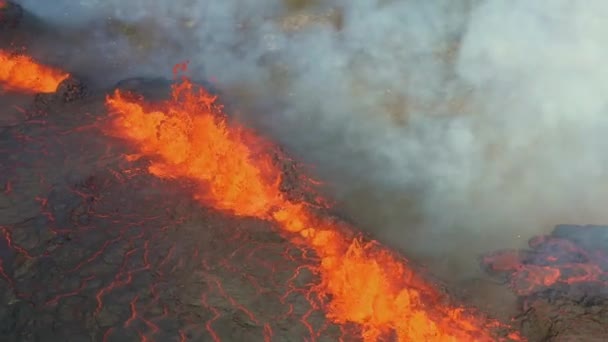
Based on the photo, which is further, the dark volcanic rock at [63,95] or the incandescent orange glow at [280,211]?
the dark volcanic rock at [63,95]

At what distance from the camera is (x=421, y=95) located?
12.1m

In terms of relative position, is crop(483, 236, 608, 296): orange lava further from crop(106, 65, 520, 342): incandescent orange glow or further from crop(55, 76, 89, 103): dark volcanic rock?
crop(55, 76, 89, 103): dark volcanic rock

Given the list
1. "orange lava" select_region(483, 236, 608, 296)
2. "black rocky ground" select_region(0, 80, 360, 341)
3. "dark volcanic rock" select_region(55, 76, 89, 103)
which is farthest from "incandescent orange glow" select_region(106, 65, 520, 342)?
"orange lava" select_region(483, 236, 608, 296)

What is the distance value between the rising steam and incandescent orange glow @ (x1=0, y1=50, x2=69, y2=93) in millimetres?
783

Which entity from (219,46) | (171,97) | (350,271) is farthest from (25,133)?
(350,271)

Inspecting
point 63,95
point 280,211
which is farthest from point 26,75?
point 280,211

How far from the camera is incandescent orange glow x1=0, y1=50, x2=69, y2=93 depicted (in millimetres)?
13841

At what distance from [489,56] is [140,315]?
880 cm

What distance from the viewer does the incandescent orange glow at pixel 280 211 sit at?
773 cm

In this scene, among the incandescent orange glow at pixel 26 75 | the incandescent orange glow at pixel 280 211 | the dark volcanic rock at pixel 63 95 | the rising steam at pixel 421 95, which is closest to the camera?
the incandescent orange glow at pixel 280 211

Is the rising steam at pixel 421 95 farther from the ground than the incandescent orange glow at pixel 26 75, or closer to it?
farther from the ground

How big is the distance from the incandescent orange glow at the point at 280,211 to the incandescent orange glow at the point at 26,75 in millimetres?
2091

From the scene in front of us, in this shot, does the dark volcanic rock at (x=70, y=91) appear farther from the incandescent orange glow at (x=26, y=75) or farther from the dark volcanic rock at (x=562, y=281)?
the dark volcanic rock at (x=562, y=281)

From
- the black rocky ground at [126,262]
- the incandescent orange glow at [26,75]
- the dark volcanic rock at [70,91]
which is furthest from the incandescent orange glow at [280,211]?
the incandescent orange glow at [26,75]
